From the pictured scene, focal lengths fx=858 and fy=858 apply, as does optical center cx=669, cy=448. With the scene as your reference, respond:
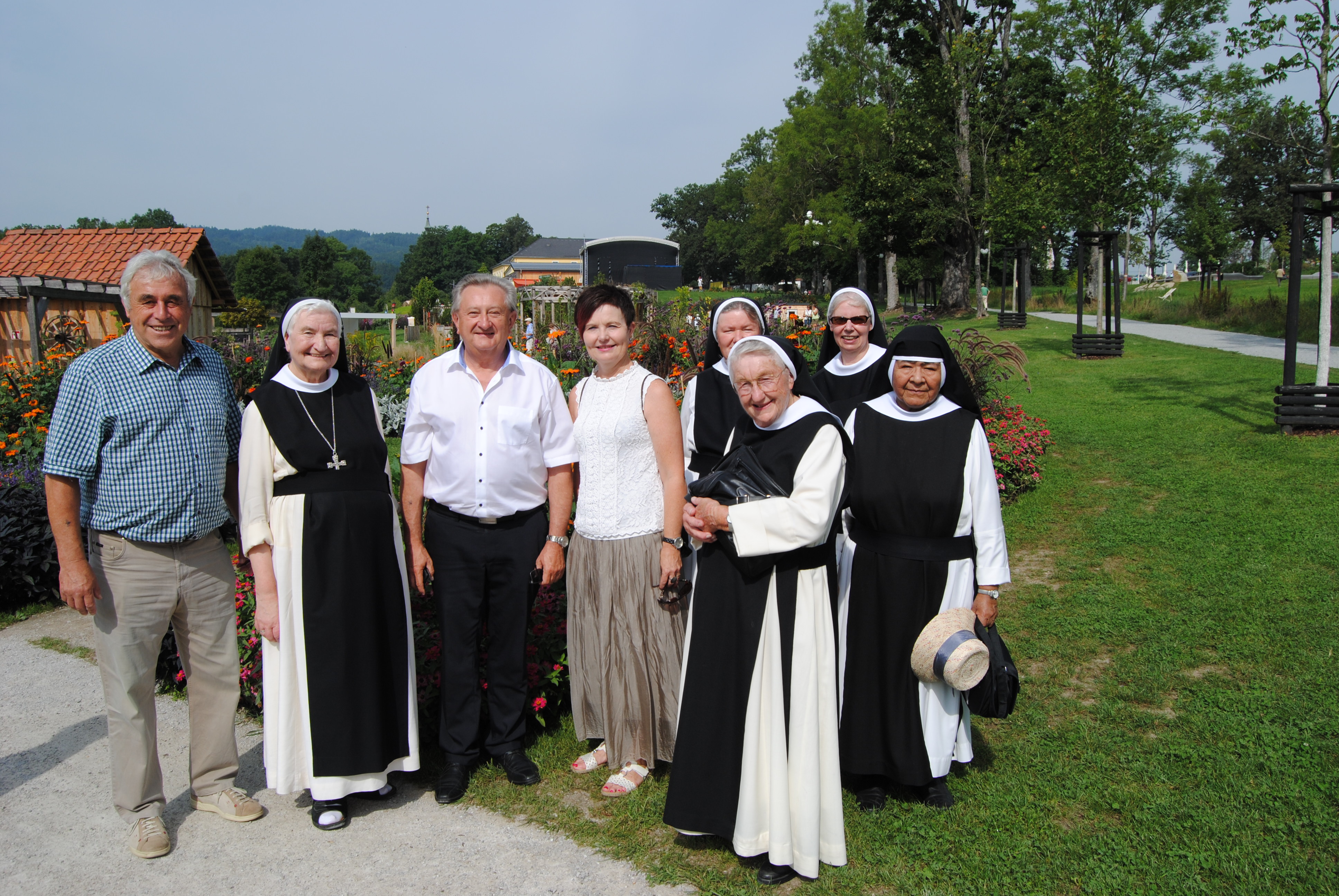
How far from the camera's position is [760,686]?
2.99 m

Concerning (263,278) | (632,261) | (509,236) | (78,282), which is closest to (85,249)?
(78,282)

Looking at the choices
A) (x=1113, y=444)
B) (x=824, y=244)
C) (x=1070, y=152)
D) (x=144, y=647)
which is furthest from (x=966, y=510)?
(x=824, y=244)

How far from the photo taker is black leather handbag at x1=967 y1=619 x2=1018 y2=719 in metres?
3.22

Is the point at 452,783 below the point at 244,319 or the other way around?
below

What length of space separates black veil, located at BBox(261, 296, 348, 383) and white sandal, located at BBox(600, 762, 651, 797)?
204cm

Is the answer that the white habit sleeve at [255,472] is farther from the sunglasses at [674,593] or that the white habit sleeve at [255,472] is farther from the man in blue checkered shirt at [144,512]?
the sunglasses at [674,593]

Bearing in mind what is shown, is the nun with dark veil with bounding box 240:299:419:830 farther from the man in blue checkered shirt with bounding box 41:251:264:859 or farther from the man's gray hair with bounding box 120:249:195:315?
the man's gray hair with bounding box 120:249:195:315

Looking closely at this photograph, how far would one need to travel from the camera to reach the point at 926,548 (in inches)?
133

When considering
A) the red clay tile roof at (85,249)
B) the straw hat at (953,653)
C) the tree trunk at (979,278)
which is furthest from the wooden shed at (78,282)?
the tree trunk at (979,278)

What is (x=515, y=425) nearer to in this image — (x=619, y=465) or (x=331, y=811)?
(x=619, y=465)

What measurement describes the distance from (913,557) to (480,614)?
1.81 meters

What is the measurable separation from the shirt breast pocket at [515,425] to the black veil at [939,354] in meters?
1.49

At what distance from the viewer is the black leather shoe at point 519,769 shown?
12.2 feet

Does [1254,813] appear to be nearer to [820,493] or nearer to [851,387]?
[820,493]
